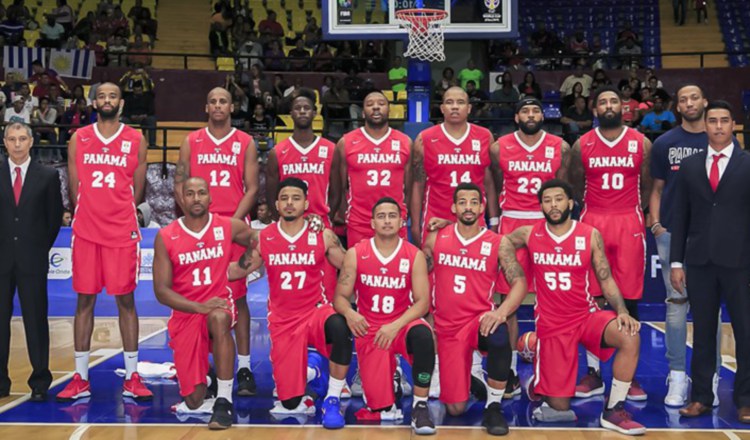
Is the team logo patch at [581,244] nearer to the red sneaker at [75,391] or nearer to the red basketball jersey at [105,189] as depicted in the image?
the red basketball jersey at [105,189]

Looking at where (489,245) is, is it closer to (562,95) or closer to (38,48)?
(562,95)

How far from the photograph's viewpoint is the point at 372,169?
7.20 meters

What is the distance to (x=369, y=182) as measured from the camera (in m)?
7.21

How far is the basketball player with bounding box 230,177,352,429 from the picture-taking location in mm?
6312

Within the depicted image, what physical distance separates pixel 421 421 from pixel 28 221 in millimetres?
3328

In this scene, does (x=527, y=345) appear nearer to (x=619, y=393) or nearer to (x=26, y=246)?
(x=619, y=393)

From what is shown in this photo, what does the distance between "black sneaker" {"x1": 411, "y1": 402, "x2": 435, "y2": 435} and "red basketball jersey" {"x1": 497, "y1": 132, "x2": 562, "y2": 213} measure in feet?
6.35

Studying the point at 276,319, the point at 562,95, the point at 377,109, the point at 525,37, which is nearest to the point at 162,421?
the point at 276,319

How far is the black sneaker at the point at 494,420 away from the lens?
18.9ft

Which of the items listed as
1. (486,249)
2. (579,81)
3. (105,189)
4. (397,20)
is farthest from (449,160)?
(579,81)

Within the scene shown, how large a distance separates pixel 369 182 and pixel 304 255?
1.05 metres

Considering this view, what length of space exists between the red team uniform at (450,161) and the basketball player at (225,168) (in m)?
1.42

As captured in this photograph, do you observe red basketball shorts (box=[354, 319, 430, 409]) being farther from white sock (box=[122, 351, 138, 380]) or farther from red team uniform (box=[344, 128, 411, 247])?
white sock (box=[122, 351, 138, 380])

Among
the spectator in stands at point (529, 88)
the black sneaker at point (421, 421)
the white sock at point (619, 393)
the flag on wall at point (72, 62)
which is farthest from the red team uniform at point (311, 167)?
the flag on wall at point (72, 62)
